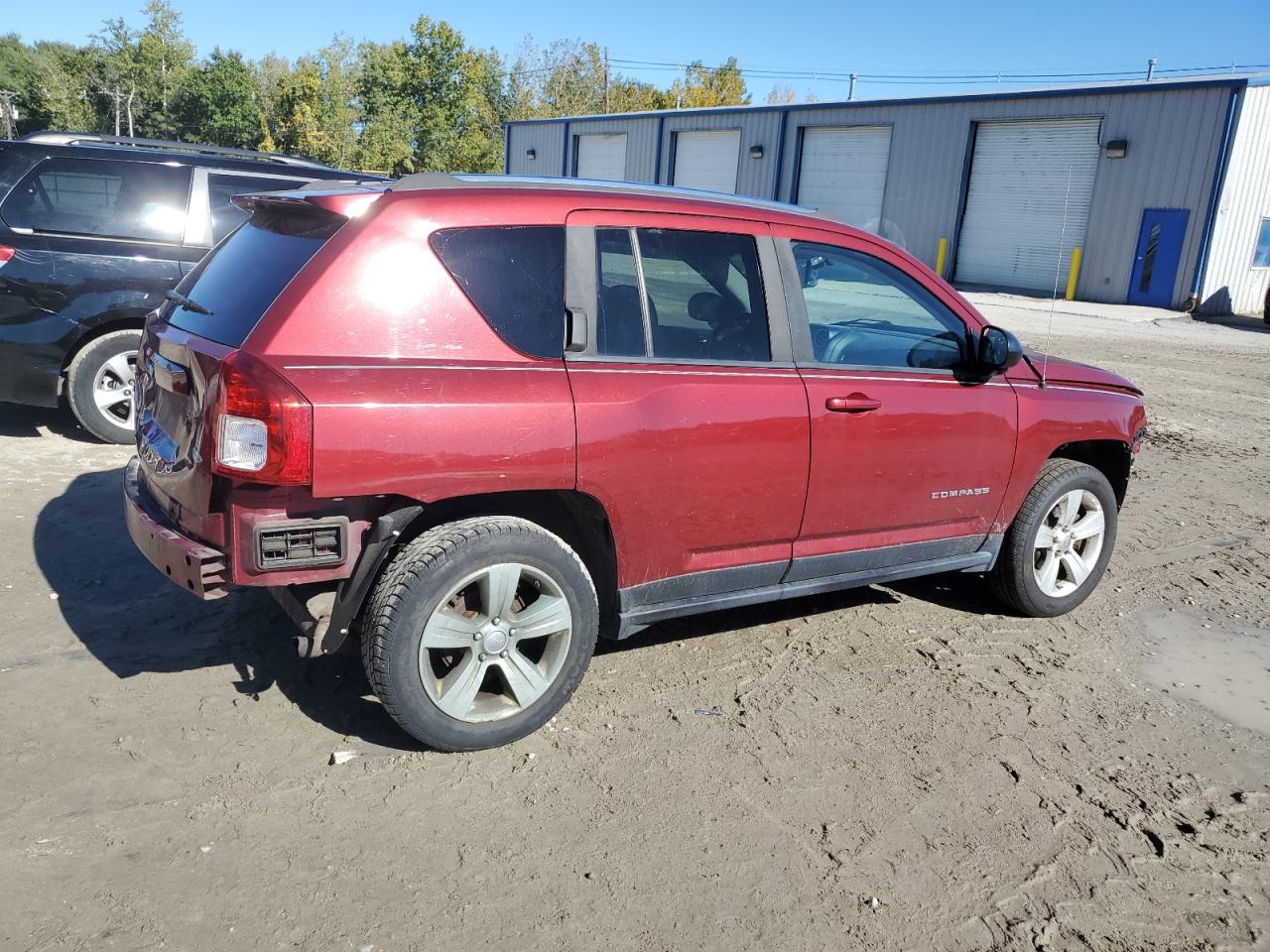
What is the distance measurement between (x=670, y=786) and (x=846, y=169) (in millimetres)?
30813

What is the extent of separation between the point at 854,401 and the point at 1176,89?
24.4 metres

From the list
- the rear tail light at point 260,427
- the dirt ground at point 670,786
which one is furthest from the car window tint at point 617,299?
the dirt ground at point 670,786

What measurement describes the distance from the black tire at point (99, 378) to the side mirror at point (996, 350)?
5.34 m

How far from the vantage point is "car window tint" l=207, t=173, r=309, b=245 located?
7027 mm

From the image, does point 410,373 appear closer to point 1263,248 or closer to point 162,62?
point 1263,248

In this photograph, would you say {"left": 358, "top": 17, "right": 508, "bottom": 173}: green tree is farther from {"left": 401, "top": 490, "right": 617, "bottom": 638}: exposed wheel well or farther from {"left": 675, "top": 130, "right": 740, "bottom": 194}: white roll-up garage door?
{"left": 401, "top": 490, "right": 617, "bottom": 638}: exposed wheel well

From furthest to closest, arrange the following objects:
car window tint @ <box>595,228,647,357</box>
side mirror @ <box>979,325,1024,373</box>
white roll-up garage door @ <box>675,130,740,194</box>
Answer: white roll-up garage door @ <box>675,130,740,194</box>, side mirror @ <box>979,325,1024,373</box>, car window tint @ <box>595,228,647,357</box>

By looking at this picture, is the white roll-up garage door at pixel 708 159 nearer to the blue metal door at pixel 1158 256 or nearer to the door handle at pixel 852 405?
the blue metal door at pixel 1158 256

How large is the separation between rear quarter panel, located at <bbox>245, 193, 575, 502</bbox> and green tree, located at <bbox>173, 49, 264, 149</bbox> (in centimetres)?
7333

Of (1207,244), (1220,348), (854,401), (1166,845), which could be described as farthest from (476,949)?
(1207,244)

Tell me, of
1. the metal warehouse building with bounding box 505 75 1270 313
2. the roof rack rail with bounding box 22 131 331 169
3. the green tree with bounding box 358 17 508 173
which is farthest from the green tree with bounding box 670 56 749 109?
the roof rack rail with bounding box 22 131 331 169

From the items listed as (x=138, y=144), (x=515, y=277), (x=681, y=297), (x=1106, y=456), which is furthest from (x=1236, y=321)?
(x=515, y=277)

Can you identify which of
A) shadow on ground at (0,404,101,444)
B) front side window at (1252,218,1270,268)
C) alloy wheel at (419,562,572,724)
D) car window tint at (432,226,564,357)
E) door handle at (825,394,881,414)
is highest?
front side window at (1252,218,1270,268)

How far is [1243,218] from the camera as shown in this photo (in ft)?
78.6
